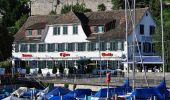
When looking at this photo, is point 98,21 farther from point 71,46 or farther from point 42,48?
point 42,48

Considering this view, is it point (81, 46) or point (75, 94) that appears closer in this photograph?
point (75, 94)

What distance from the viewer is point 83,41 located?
3182 inches

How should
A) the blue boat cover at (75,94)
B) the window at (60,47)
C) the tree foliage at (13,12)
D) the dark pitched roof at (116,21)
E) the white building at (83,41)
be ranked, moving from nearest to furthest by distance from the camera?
1. the blue boat cover at (75,94)
2. the white building at (83,41)
3. the dark pitched roof at (116,21)
4. the window at (60,47)
5. the tree foliage at (13,12)

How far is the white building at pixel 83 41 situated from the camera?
77562 millimetres

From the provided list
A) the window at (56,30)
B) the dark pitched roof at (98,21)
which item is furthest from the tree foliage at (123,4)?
the window at (56,30)

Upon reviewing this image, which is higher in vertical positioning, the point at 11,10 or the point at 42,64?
the point at 11,10

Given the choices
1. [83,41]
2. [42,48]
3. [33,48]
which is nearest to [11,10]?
[33,48]

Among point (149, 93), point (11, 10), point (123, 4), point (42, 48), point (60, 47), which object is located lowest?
point (149, 93)

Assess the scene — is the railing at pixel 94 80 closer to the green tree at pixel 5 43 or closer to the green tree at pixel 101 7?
the green tree at pixel 5 43

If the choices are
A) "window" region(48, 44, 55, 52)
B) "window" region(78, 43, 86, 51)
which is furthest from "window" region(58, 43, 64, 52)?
"window" region(78, 43, 86, 51)

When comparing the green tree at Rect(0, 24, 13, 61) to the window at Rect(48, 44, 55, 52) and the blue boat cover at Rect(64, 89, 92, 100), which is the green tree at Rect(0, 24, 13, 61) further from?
the blue boat cover at Rect(64, 89, 92, 100)

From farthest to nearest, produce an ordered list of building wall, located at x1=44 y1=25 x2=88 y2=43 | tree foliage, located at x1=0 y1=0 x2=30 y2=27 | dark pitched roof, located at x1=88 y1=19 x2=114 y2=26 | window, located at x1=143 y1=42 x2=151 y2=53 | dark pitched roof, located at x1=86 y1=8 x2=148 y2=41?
tree foliage, located at x1=0 y1=0 x2=30 y2=27
building wall, located at x1=44 y1=25 x2=88 y2=43
dark pitched roof, located at x1=88 y1=19 x2=114 y2=26
window, located at x1=143 y1=42 x2=151 y2=53
dark pitched roof, located at x1=86 y1=8 x2=148 y2=41

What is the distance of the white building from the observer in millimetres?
77562

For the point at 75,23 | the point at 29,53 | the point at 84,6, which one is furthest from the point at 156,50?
the point at 84,6
